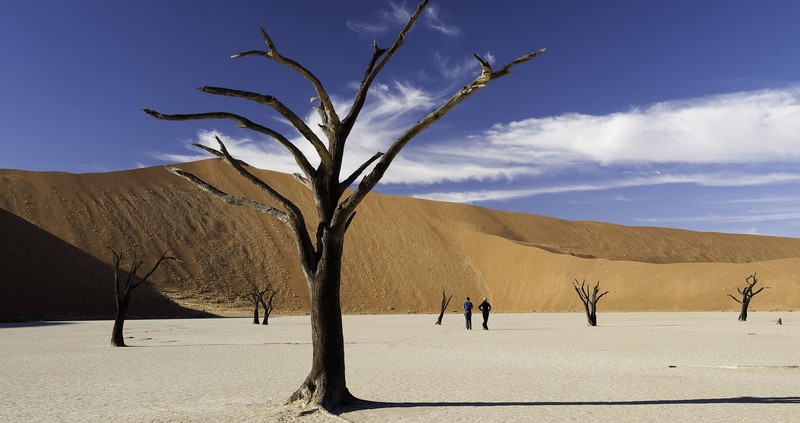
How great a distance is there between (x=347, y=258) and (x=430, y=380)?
6515 cm

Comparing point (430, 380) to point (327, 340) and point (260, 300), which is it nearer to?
point (327, 340)

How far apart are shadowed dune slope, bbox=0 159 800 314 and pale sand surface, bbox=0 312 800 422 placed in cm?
3695

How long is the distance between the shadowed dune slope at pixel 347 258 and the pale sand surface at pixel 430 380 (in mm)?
36946

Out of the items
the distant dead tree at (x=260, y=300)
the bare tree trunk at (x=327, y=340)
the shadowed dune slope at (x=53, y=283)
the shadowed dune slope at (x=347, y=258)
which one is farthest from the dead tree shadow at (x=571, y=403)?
the shadowed dune slope at (x=347, y=258)

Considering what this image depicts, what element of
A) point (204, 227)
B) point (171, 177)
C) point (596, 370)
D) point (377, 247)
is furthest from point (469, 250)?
point (596, 370)

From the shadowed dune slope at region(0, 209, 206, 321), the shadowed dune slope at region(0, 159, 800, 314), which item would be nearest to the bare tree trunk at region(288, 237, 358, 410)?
the shadowed dune slope at region(0, 209, 206, 321)

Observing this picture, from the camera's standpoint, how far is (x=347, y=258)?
255ft

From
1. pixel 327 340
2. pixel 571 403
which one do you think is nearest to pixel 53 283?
pixel 327 340

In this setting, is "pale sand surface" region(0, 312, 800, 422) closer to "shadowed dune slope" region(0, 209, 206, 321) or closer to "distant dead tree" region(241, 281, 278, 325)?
"distant dead tree" region(241, 281, 278, 325)

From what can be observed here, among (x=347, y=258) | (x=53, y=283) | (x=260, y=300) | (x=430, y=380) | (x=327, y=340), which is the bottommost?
(x=430, y=380)

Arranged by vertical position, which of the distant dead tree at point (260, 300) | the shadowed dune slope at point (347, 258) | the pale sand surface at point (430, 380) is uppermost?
the shadowed dune slope at point (347, 258)

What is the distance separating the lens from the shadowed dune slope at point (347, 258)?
61.0 m

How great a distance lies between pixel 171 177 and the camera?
84062 millimetres

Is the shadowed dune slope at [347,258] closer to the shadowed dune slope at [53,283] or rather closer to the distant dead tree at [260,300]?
the shadowed dune slope at [53,283]
